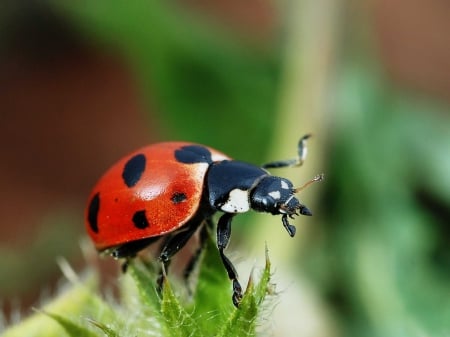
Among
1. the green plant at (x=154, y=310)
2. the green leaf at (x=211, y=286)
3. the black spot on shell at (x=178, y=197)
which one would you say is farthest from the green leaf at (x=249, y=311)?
the black spot on shell at (x=178, y=197)

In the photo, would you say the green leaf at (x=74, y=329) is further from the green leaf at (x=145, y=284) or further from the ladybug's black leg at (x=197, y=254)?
the ladybug's black leg at (x=197, y=254)

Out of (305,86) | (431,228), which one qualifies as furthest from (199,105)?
(431,228)

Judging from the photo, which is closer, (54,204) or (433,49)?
(54,204)

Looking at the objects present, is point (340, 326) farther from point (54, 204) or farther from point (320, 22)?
point (54, 204)

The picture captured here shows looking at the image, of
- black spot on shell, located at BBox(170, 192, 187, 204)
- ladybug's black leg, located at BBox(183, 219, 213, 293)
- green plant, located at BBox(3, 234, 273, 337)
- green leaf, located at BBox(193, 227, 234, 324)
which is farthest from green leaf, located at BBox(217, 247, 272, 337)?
black spot on shell, located at BBox(170, 192, 187, 204)

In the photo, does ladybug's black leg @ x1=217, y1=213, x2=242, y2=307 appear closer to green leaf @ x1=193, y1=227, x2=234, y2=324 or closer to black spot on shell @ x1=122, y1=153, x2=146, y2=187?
green leaf @ x1=193, y1=227, x2=234, y2=324

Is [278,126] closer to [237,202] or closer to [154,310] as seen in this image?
[237,202]
